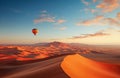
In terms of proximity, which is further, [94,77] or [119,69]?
[119,69]

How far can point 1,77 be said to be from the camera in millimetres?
17641

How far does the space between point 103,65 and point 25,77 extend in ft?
52.5

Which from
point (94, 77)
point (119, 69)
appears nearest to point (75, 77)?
point (94, 77)

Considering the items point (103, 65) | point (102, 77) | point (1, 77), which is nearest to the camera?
point (102, 77)

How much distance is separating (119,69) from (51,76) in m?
13.9

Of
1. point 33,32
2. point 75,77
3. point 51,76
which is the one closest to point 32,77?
point 51,76

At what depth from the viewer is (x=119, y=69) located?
23.4 metres

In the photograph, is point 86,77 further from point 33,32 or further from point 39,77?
point 33,32

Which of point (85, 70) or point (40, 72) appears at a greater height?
point (40, 72)

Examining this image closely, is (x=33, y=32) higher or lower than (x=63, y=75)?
higher

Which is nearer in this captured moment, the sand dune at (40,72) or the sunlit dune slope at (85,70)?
the sand dune at (40,72)

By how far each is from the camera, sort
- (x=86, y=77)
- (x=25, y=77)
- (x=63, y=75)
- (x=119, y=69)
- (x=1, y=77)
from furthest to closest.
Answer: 1. (x=119, y=69)
2. (x=1, y=77)
3. (x=86, y=77)
4. (x=25, y=77)
5. (x=63, y=75)

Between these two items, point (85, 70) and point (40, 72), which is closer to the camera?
point (40, 72)

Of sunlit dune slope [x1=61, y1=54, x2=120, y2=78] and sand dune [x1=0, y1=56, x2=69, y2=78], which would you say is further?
sunlit dune slope [x1=61, y1=54, x2=120, y2=78]
